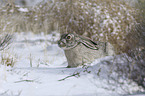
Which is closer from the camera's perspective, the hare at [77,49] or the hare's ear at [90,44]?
the hare at [77,49]

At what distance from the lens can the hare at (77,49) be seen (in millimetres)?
3375

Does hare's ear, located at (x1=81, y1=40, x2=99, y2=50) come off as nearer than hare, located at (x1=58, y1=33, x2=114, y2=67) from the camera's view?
No

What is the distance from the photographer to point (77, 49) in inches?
138

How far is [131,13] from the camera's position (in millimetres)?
8031

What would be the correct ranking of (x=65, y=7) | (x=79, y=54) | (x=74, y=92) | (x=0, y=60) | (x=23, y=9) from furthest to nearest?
1. (x=23, y=9)
2. (x=65, y=7)
3. (x=79, y=54)
4. (x=0, y=60)
5. (x=74, y=92)

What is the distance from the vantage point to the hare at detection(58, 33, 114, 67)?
3.38 metres

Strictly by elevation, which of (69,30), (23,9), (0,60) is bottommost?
(0,60)

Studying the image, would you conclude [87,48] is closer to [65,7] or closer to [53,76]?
[53,76]

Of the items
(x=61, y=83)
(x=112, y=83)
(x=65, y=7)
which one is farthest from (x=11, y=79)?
(x=65, y=7)

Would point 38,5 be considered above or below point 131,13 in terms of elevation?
above

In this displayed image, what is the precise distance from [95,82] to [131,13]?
6.61 m

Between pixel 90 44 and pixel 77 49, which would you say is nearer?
pixel 77 49

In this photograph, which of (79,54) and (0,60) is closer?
(0,60)

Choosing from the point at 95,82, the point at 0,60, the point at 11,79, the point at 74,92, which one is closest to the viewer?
the point at 74,92
